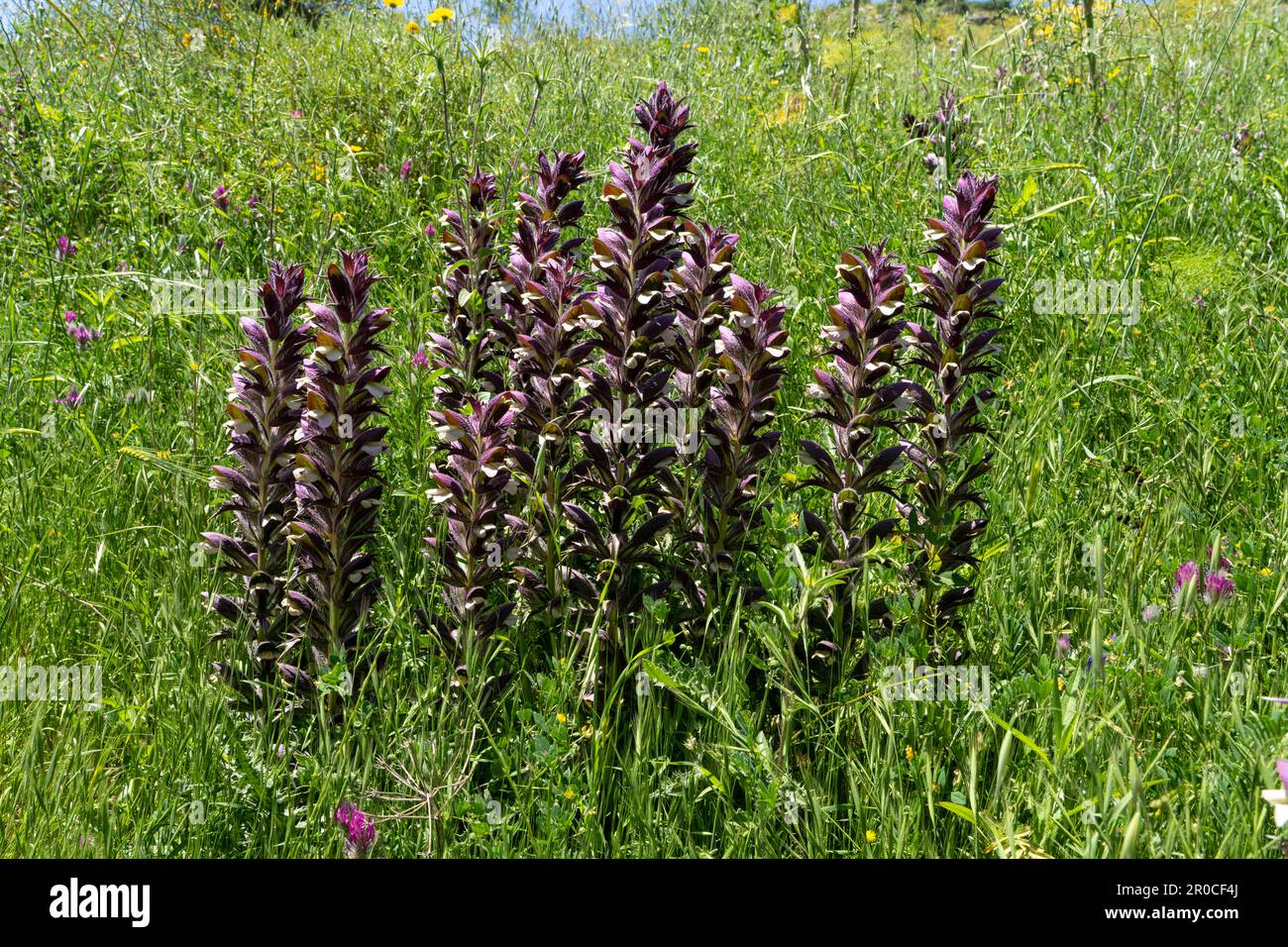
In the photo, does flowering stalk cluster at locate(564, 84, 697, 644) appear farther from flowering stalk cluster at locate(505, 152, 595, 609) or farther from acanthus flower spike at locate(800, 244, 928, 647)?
acanthus flower spike at locate(800, 244, 928, 647)

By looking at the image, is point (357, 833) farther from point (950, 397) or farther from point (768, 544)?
point (950, 397)

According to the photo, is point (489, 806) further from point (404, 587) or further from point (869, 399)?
point (869, 399)

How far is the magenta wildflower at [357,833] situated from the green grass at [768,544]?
9 cm

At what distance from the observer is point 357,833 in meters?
1.79

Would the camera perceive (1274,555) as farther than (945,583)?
Yes

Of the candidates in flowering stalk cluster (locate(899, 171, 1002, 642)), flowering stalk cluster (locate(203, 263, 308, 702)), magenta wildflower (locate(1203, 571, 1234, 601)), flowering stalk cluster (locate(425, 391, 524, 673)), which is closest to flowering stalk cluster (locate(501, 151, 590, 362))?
flowering stalk cluster (locate(425, 391, 524, 673))

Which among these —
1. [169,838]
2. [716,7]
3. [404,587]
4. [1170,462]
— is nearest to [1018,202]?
[1170,462]

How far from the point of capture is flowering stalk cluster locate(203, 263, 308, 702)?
88.8 inches

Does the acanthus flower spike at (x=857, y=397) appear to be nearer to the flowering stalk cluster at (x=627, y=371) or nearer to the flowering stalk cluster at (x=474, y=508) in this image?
the flowering stalk cluster at (x=627, y=371)

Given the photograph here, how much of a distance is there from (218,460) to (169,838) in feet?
5.46

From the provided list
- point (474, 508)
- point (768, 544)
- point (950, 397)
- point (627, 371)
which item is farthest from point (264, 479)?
point (950, 397)

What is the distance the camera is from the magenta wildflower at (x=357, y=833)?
1.79m

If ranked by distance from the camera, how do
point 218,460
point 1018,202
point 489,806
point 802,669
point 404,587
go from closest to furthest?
point 489,806 → point 802,669 → point 404,587 → point 218,460 → point 1018,202

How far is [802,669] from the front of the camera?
2260mm
